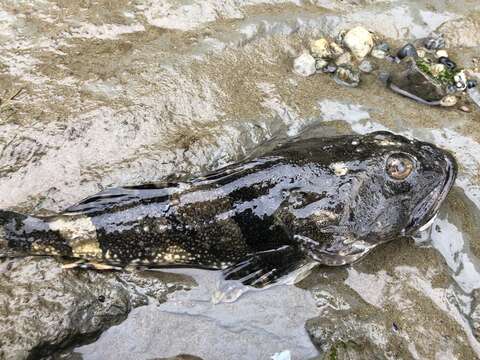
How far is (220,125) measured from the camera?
4.81m

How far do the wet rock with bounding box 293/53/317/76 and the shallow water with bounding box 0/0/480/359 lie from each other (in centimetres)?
9

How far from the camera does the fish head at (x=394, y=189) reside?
156 inches

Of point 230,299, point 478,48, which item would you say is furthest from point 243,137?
point 478,48

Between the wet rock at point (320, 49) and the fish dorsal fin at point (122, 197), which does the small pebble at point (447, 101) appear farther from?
the fish dorsal fin at point (122, 197)

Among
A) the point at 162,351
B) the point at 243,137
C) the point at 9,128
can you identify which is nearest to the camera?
the point at 162,351

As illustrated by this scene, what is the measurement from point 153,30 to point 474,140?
11.5 ft

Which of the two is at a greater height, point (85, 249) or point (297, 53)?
point (297, 53)

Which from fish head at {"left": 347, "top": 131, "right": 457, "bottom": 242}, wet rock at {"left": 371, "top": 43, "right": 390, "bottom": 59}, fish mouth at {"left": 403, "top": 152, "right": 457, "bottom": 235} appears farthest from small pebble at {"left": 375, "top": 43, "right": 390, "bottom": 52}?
fish mouth at {"left": 403, "top": 152, "right": 457, "bottom": 235}

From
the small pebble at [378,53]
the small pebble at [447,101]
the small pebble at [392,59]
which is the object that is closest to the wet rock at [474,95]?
the small pebble at [447,101]

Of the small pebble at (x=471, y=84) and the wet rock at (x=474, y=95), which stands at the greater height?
the small pebble at (x=471, y=84)

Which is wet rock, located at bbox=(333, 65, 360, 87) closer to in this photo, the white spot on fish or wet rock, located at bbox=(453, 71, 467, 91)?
wet rock, located at bbox=(453, 71, 467, 91)

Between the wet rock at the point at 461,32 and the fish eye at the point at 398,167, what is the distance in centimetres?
267

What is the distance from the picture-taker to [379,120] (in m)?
5.11

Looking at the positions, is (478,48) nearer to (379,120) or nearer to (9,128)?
(379,120)
